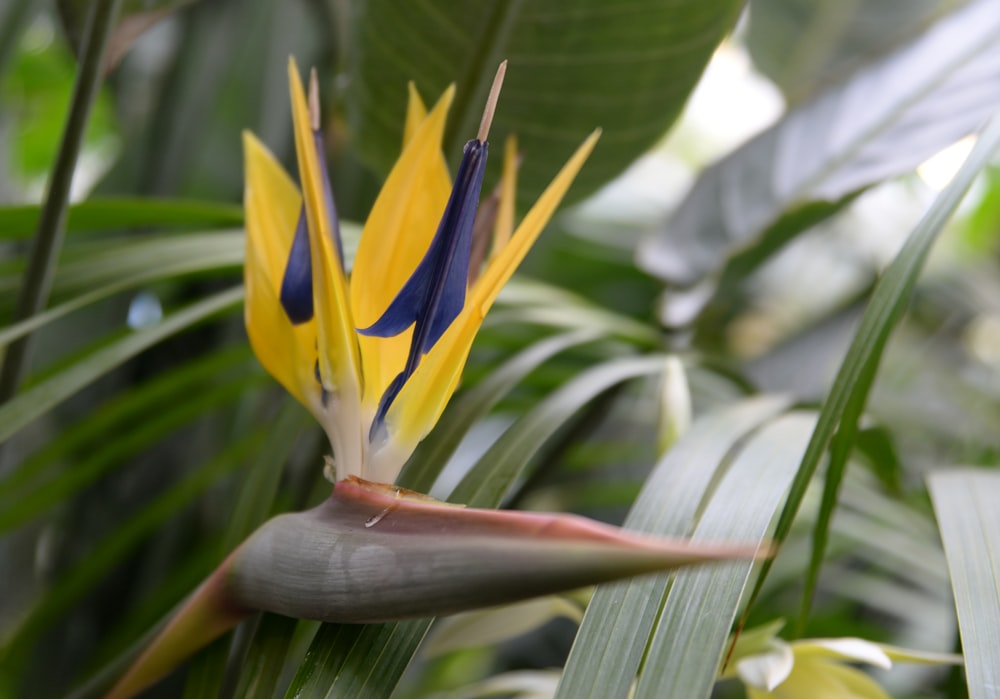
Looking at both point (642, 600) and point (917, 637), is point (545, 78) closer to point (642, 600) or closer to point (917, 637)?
point (642, 600)

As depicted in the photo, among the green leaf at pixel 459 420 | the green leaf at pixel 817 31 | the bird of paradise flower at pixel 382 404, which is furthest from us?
the green leaf at pixel 817 31

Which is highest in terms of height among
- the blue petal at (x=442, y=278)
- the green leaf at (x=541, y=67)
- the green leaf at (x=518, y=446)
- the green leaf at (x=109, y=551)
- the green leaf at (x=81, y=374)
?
the green leaf at (x=541, y=67)

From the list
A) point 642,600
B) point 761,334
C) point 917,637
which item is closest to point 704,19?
point 642,600

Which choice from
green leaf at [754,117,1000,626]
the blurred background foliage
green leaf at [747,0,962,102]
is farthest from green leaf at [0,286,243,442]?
green leaf at [747,0,962,102]

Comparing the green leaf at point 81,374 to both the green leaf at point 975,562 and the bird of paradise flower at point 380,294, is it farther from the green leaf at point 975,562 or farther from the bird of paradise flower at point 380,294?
the green leaf at point 975,562

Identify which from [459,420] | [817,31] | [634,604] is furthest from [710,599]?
[817,31]

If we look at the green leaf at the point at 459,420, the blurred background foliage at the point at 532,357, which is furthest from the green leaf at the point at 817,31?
the green leaf at the point at 459,420

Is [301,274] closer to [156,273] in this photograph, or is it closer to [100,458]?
[156,273]
